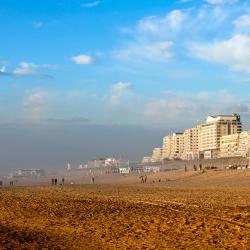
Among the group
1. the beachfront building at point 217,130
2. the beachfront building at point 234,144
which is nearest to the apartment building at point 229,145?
the beachfront building at point 234,144

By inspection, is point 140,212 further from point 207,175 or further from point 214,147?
point 214,147

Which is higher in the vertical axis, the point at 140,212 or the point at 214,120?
the point at 214,120

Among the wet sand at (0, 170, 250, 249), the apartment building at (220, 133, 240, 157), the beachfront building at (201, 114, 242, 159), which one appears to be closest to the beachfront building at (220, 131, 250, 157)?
the apartment building at (220, 133, 240, 157)

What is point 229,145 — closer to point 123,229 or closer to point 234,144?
point 234,144

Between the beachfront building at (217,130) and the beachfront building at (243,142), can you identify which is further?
the beachfront building at (217,130)

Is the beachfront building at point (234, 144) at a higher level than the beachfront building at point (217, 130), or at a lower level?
lower

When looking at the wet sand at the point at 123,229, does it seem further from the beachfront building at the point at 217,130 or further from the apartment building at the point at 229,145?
the beachfront building at the point at 217,130

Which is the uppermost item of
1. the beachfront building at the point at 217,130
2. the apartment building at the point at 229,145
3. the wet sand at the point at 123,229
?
the beachfront building at the point at 217,130

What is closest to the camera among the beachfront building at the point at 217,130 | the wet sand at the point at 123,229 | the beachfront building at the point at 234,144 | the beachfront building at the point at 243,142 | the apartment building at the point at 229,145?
the wet sand at the point at 123,229

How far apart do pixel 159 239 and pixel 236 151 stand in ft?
482

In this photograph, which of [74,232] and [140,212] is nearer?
[74,232]

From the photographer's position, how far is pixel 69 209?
21875 mm

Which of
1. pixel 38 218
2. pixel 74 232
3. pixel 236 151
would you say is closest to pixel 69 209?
pixel 38 218

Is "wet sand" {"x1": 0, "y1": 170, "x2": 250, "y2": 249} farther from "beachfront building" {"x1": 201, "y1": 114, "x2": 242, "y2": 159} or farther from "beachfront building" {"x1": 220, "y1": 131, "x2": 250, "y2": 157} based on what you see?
"beachfront building" {"x1": 201, "y1": 114, "x2": 242, "y2": 159}
